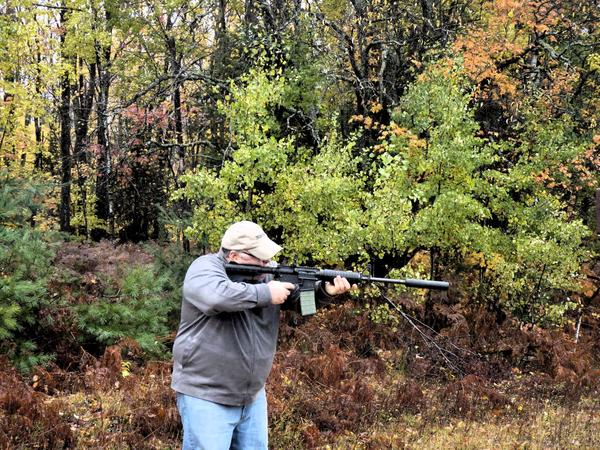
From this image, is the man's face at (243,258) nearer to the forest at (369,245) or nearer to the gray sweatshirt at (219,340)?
the gray sweatshirt at (219,340)

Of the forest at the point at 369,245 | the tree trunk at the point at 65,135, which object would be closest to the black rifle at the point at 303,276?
the forest at the point at 369,245

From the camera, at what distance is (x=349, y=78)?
14039 millimetres

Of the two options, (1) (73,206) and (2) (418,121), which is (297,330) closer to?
(2) (418,121)

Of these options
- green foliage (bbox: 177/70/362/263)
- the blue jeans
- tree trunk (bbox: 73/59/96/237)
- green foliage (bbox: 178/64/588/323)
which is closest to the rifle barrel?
the blue jeans

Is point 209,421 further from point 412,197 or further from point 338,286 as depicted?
point 412,197

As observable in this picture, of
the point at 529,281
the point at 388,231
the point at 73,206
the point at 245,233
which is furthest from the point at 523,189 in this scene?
the point at 73,206

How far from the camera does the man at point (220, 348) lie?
329cm

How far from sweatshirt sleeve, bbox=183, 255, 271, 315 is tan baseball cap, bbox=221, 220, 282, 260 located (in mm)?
199

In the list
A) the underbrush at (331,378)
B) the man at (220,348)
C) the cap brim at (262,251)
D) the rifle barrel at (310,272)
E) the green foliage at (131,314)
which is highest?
the cap brim at (262,251)

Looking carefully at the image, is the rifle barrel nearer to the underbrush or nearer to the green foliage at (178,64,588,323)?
the underbrush

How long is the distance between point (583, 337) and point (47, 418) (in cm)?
1205

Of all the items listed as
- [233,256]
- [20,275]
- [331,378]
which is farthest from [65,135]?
[233,256]

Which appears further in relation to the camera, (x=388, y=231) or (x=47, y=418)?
(x=388, y=231)

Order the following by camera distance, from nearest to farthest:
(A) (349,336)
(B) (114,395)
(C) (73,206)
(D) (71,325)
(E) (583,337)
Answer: (B) (114,395)
(D) (71,325)
(A) (349,336)
(E) (583,337)
(C) (73,206)
